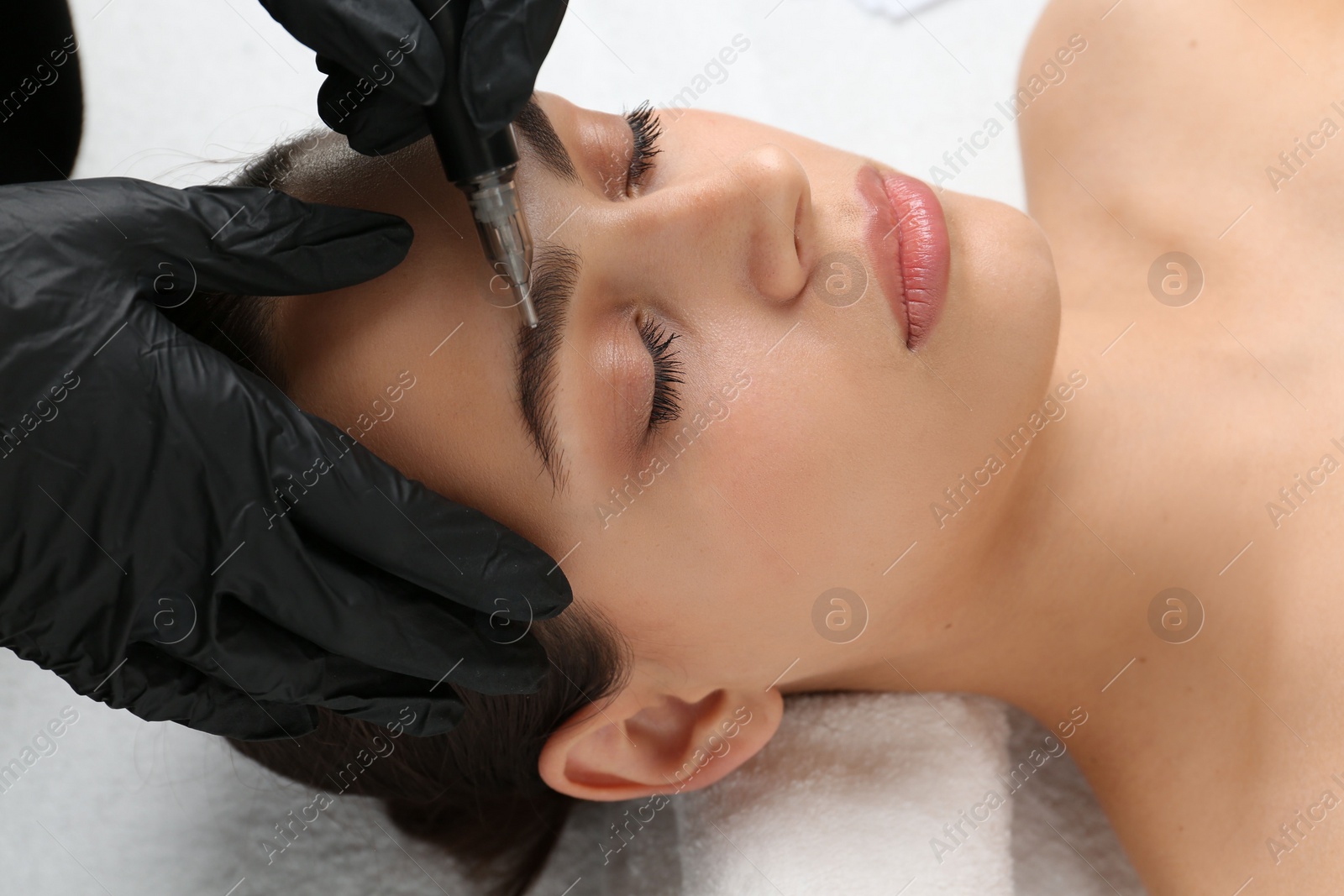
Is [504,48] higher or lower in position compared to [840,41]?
higher

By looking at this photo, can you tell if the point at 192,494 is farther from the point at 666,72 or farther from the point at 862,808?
the point at 666,72

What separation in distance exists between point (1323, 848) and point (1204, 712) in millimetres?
164

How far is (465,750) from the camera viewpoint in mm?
1059

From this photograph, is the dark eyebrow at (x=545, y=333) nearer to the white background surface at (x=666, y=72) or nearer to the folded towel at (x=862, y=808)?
the folded towel at (x=862, y=808)

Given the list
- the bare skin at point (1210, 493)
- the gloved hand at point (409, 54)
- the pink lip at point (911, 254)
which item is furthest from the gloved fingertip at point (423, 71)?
the bare skin at point (1210, 493)

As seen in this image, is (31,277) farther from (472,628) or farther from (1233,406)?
(1233,406)

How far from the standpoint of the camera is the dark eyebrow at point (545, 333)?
787mm

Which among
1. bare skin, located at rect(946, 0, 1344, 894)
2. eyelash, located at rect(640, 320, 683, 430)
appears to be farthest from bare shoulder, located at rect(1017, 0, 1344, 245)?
eyelash, located at rect(640, 320, 683, 430)

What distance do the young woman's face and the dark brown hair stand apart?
0.04 m

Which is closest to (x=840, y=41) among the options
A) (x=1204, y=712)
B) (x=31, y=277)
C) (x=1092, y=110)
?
(x=1092, y=110)

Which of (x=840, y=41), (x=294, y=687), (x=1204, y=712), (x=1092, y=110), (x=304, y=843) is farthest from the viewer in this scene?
(x=840, y=41)

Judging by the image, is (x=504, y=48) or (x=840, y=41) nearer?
(x=504, y=48)

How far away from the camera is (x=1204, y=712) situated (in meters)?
1.05

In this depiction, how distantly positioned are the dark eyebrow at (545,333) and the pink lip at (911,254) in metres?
0.28
